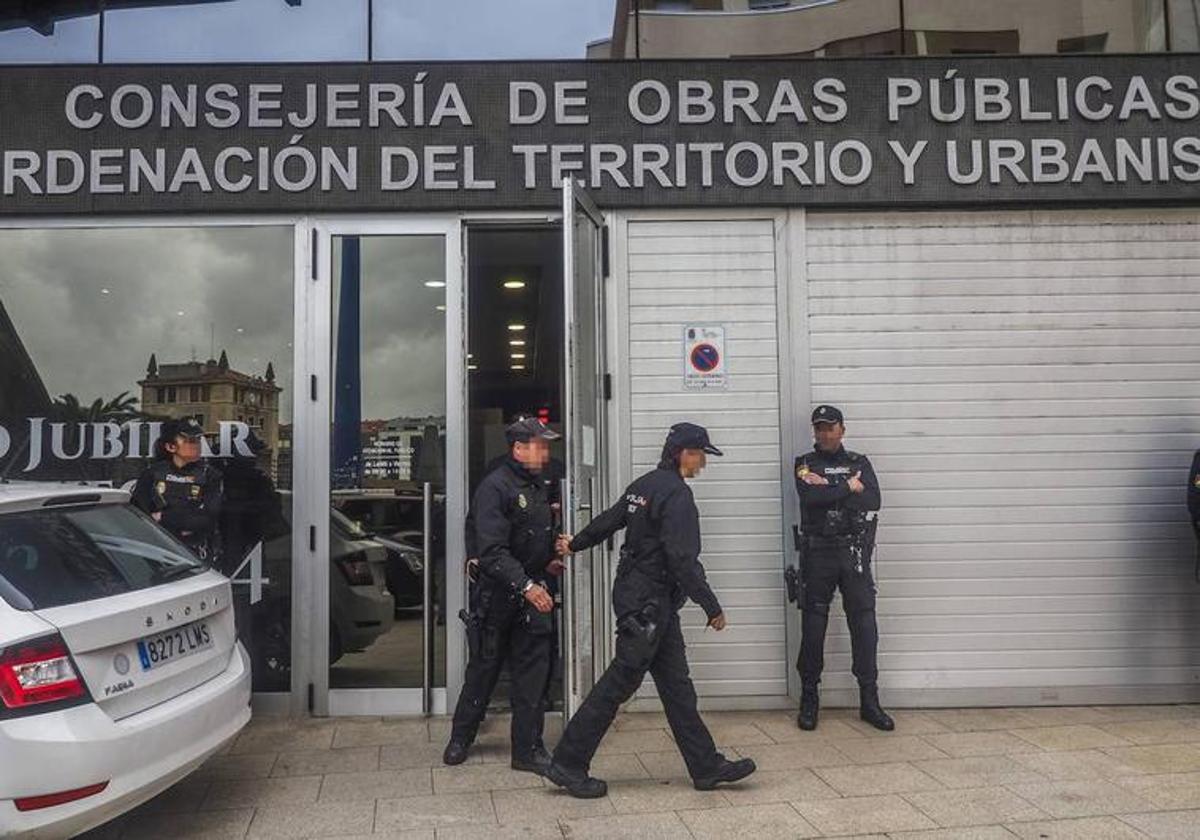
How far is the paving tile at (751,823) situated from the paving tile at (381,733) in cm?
191

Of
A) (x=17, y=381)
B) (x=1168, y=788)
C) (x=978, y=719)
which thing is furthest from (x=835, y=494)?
(x=17, y=381)

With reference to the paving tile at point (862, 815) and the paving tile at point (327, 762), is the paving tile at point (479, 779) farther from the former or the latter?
the paving tile at point (862, 815)

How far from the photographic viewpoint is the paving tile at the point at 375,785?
4637 millimetres

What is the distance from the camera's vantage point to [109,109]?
6.11 metres

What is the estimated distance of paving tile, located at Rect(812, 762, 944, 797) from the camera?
467 cm

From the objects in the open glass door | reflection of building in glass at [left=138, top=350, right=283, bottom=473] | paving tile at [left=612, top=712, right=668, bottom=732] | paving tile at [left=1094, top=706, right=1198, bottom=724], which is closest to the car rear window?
reflection of building in glass at [left=138, top=350, right=283, bottom=473]

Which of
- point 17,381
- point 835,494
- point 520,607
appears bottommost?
point 520,607

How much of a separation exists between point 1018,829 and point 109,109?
6.46 m

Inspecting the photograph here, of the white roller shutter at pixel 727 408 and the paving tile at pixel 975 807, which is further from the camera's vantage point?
the white roller shutter at pixel 727 408

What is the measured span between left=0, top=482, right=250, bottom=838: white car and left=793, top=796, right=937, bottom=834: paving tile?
8.56 feet

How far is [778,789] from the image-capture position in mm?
4684

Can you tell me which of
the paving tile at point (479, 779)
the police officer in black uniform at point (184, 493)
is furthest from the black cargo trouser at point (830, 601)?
the police officer in black uniform at point (184, 493)

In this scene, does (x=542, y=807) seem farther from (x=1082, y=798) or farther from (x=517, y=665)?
(x=1082, y=798)

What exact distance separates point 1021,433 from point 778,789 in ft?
9.89
